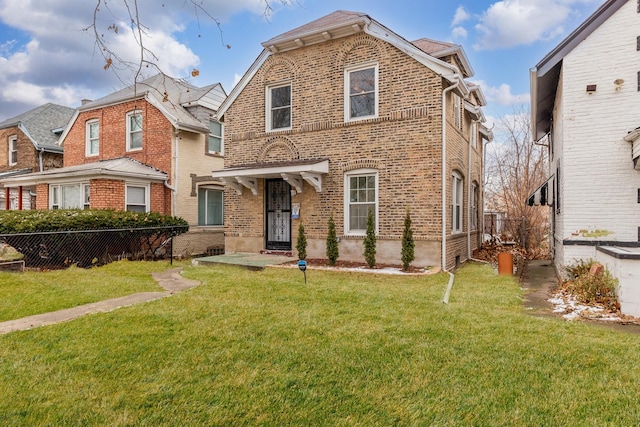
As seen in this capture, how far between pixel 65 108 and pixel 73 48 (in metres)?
25.3

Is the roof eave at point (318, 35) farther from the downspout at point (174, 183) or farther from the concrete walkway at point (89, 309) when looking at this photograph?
the concrete walkway at point (89, 309)

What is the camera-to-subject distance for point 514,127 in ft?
69.9

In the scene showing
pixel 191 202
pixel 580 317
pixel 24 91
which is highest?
pixel 24 91

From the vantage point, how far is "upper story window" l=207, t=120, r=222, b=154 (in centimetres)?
1650

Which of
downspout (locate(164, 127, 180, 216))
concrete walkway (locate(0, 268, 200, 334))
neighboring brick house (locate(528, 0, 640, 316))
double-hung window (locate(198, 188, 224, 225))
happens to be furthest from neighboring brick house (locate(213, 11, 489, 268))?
concrete walkway (locate(0, 268, 200, 334))

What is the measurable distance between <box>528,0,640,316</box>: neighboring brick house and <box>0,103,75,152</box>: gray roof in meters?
22.1

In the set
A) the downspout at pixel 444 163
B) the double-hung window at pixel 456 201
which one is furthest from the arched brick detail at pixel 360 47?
the double-hung window at pixel 456 201

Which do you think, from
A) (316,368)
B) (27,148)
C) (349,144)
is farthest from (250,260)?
(27,148)

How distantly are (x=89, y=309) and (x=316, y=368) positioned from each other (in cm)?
391

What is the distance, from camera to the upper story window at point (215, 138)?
16500 mm

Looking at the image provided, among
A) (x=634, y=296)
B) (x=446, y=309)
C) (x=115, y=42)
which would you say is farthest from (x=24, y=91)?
(x=634, y=296)

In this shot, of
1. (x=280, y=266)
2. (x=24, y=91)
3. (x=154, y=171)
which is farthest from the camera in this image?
(x=154, y=171)

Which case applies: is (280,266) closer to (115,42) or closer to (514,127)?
(115,42)

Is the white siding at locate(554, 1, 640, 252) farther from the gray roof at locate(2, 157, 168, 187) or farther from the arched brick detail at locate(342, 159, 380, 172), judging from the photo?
the gray roof at locate(2, 157, 168, 187)
